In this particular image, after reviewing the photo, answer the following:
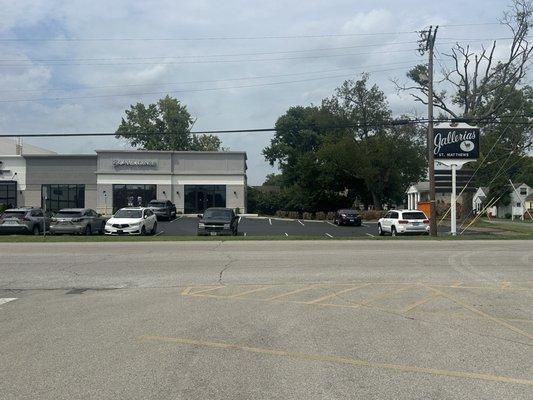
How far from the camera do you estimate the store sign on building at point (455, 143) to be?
108ft

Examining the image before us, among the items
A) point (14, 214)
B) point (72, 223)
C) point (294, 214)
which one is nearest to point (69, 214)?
point (72, 223)

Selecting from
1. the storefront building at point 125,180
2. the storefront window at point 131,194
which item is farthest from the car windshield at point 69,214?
the storefront window at point 131,194

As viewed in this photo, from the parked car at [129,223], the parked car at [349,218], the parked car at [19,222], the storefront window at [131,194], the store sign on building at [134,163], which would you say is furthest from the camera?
the store sign on building at [134,163]

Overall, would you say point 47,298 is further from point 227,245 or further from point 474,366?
point 227,245

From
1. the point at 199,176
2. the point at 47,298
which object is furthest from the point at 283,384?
the point at 199,176

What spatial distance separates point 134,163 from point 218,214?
29907 millimetres

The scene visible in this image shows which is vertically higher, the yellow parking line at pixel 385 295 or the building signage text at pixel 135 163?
the building signage text at pixel 135 163

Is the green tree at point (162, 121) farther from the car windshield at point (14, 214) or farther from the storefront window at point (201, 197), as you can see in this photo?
the car windshield at point (14, 214)

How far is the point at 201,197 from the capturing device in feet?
190

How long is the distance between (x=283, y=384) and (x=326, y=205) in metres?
59.2

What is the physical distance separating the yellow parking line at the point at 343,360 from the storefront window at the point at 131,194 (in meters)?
51.1

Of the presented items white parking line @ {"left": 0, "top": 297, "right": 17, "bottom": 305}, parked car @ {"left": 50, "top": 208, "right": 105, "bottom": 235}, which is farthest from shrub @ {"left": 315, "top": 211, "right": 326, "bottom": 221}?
white parking line @ {"left": 0, "top": 297, "right": 17, "bottom": 305}

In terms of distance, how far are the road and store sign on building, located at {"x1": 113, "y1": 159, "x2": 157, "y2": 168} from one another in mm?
42488

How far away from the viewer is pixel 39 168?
193ft
